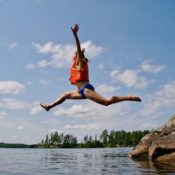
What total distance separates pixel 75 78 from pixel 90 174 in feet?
29.9

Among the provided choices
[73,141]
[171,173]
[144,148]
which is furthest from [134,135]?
[171,173]

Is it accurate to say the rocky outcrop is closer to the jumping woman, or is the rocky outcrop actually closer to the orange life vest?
the jumping woman

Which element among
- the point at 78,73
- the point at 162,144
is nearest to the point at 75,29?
the point at 78,73

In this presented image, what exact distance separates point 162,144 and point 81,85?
20032 mm

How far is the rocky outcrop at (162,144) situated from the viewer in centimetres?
2805

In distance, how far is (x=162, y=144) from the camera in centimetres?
2916

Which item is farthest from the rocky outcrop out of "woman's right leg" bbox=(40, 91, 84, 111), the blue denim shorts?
the blue denim shorts

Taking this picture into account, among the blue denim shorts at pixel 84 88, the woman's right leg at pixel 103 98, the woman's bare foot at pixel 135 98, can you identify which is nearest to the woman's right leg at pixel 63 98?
the blue denim shorts at pixel 84 88

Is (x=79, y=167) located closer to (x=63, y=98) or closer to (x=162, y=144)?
(x=162, y=144)

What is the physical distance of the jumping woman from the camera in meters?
10.4

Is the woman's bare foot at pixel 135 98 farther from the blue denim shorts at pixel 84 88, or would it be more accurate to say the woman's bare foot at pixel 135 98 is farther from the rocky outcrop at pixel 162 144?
the rocky outcrop at pixel 162 144

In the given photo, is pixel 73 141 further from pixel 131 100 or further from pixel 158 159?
pixel 131 100

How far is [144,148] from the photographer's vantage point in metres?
34.4

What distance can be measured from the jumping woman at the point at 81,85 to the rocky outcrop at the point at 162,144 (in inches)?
697
